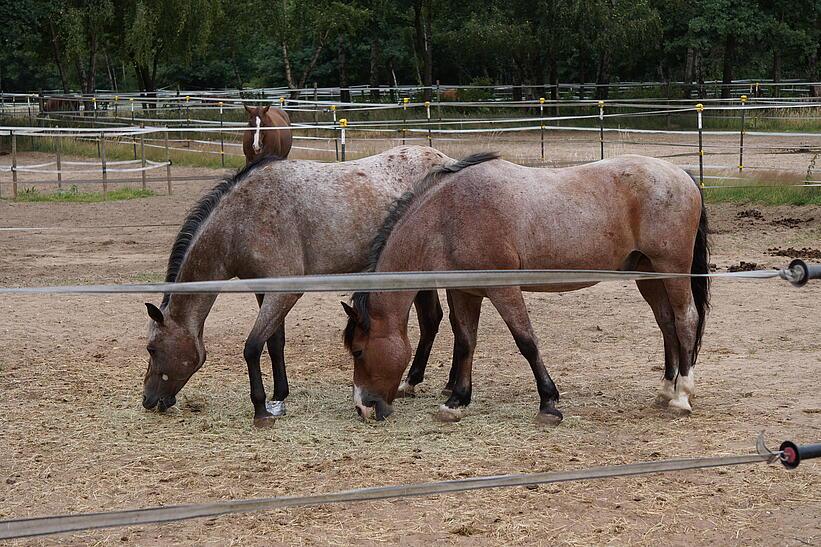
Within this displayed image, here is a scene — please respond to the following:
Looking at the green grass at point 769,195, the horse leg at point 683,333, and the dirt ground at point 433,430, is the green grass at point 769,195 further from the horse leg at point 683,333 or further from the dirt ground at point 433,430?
the horse leg at point 683,333

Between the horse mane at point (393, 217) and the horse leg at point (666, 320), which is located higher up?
the horse mane at point (393, 217)

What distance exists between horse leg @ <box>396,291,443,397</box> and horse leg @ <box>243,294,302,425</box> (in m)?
1.04

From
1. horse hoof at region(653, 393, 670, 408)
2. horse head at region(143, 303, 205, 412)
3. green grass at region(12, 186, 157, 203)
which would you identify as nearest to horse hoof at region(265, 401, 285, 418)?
horse head at region(143, 303, 205, 412)

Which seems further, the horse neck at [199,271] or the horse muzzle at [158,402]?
the horse muzzle at [158,402]

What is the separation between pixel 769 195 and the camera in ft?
44.9

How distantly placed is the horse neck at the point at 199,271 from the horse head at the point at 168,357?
0.06 m

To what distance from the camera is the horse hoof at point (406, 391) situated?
6.23 metres

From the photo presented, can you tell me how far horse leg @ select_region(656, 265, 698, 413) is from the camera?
18.3 ft

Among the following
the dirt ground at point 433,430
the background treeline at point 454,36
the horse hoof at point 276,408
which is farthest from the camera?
the background treeline at point 454,36

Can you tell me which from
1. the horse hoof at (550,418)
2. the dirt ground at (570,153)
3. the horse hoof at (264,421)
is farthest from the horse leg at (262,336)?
the dirt ground at (570,153)

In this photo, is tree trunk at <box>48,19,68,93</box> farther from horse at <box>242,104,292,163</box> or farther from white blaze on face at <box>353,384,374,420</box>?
white blaze on face at <box>353,384,374,420</box>

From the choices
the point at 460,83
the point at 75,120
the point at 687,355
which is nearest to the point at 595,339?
the point at 687,355

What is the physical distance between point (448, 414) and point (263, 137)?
9118 millimetres

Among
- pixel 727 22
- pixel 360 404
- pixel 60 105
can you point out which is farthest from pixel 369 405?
pixel 60 105
